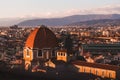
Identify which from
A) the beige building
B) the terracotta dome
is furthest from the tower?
the beige building

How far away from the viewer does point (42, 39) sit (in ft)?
120

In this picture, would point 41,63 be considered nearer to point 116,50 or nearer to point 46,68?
point 46,68

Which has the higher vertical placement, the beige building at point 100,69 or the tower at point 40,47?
the tower at point 40,47

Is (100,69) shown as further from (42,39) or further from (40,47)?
(42,39)

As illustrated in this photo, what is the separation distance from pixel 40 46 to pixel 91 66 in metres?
4.77

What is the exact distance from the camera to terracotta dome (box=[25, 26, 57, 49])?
36.3 metres

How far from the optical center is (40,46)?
3638cm

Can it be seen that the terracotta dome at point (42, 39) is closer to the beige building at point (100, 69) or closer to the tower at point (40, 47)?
the tower at point (40, 47)

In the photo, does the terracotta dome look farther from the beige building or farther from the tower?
the beige building

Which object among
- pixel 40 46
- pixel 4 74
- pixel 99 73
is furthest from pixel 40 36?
pixel 4 74

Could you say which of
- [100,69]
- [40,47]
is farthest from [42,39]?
[100,69]

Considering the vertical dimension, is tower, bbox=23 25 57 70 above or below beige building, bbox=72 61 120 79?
above

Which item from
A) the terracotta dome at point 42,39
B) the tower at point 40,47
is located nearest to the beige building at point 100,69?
the tower at point 40,47

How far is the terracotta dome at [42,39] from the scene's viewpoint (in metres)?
36.3
